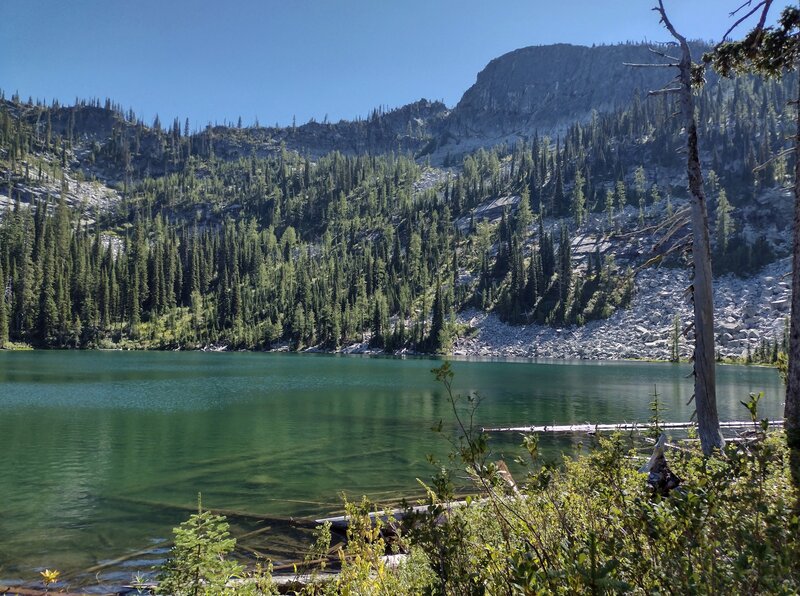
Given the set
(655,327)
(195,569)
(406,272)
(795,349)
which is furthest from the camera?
(406,272)

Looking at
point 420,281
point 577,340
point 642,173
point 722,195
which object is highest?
point 642,173

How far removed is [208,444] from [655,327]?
127 meters

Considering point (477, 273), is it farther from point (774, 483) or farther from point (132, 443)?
point (774, 483)

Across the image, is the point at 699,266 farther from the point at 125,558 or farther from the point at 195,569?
the point at 125,558

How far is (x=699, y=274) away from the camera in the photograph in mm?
12180

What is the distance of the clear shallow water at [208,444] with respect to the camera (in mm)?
16062

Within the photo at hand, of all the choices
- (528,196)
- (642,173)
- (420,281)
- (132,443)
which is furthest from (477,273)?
(132,443)

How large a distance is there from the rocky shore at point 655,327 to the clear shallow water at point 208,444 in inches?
2739

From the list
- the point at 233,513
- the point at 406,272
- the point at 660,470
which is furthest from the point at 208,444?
the point at 406,272

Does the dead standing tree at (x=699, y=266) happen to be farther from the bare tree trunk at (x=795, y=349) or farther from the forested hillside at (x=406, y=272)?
the forested hillside at (x=406, y=272)

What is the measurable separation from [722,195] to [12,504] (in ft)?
598

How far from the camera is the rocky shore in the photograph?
391ft

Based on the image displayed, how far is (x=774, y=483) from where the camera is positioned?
627 centimetres

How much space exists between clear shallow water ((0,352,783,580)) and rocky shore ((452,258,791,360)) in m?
69.6
